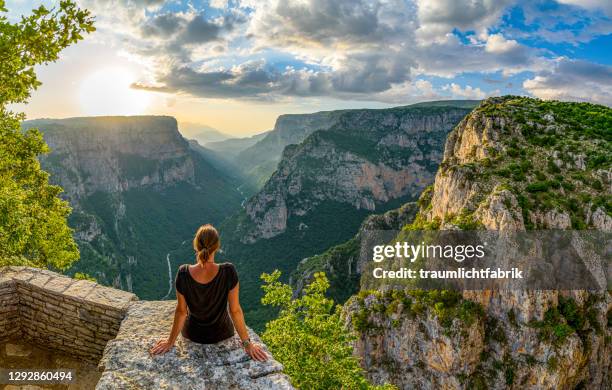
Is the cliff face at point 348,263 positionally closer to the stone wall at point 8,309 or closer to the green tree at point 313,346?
the green tree at point 313,346

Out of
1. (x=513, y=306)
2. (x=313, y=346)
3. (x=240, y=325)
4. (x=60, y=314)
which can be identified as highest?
(x=240, y=325)

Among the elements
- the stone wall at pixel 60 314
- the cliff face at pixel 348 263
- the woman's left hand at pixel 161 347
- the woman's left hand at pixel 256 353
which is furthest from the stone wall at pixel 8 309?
the cliff face at pixel 348 263

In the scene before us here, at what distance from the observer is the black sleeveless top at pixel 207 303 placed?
6.96 metres

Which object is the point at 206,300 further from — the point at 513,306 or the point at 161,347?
the point at 513,306

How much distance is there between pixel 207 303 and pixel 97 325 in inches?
145

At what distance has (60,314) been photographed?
8.93m

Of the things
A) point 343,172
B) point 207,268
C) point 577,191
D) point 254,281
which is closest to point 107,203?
point 254,281

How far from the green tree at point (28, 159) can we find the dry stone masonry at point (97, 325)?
9.08ft

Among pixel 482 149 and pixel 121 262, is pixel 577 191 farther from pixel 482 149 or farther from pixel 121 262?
pixel 121 262

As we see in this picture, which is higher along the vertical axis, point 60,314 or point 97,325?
point 60,314

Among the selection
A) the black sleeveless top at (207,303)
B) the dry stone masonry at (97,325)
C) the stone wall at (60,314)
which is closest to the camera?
the dry stone masonry at (97,325)

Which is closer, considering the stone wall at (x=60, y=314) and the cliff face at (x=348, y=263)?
the stone wall at (x=60, y=314)

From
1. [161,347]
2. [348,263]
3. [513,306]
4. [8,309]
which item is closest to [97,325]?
[8,309]

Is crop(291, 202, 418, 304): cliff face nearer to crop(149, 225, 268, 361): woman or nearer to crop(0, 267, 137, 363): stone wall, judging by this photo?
crop(0, 267, 137, 363): stone wall
